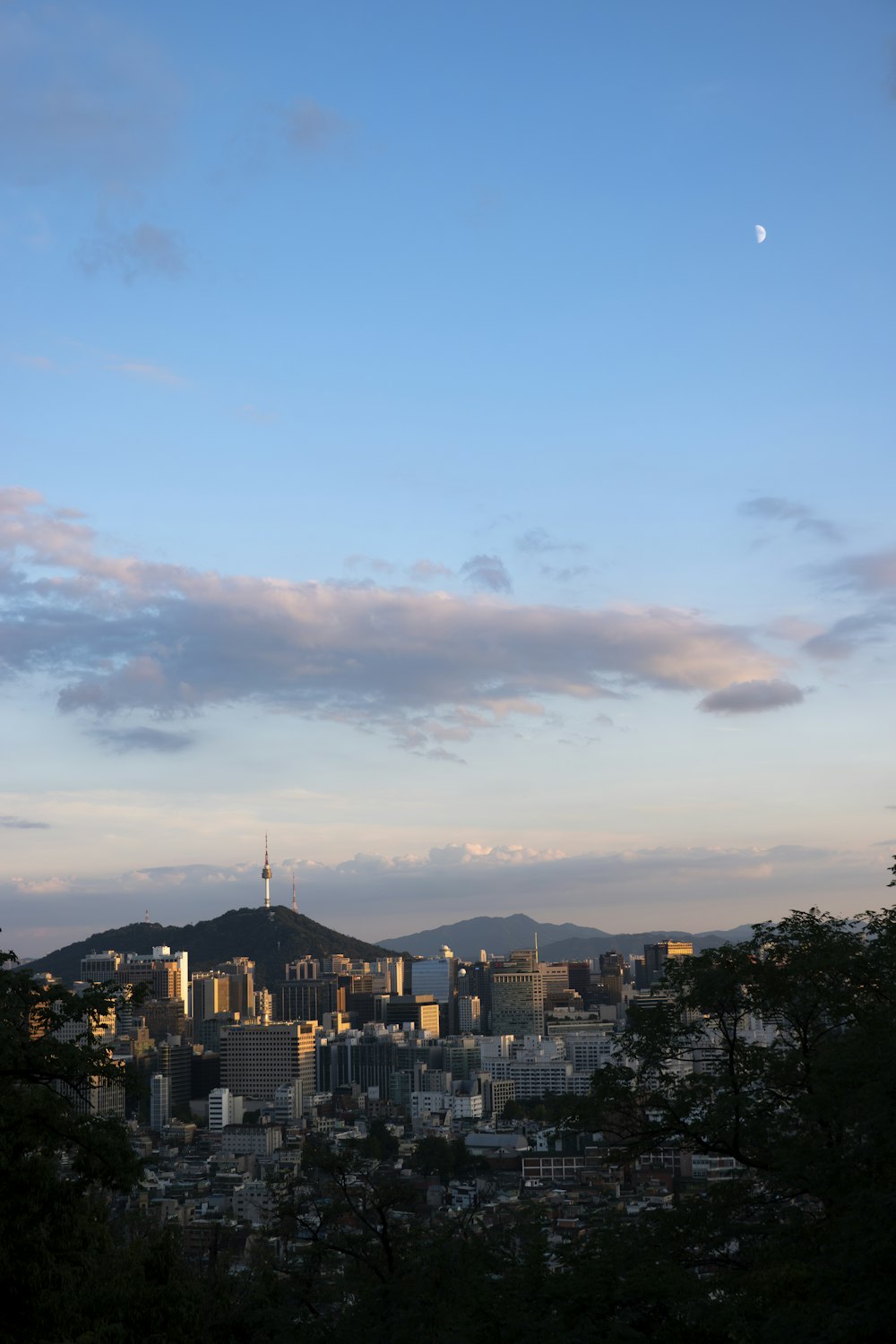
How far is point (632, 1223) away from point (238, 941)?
172 m

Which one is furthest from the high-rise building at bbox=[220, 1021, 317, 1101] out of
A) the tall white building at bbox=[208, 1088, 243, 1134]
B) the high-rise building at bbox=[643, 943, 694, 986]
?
the high-rise building at bbox=[643, 943, 694, 986]

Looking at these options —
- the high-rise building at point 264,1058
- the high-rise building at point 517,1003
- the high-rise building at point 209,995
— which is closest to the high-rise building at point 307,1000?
the high-rise building at point 209,995

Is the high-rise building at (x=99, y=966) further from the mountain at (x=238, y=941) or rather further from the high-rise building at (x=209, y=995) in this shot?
the mountain at (x=238, y=941)

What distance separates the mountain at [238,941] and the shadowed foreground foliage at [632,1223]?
159354 mm

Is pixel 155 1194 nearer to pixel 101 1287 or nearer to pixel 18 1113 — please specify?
pixel 101 1287

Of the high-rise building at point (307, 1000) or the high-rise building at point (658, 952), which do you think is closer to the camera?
the high-rise building at point (658, 952)

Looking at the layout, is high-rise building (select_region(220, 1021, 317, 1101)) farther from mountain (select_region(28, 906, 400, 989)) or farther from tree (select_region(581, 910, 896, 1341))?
tree (select_region(581, 910, 896, 1341))

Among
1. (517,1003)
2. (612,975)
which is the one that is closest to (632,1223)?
(517,1003)

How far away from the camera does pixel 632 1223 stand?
1363cm

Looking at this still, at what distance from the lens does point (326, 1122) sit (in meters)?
76.1

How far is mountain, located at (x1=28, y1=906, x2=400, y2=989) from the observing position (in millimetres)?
174750

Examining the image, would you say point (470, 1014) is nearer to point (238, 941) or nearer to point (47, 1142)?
point (238, 941)

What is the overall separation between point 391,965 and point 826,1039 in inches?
6530

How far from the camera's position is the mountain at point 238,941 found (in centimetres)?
17475
